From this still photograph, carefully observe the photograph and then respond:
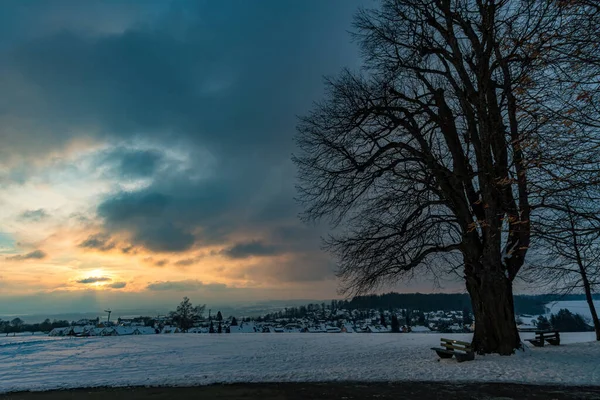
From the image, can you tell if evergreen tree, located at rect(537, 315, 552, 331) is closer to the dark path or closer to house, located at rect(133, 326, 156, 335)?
the dark path

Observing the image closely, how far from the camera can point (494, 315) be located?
1327 centimetres

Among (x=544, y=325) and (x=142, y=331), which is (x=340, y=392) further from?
(x=142, y=331)

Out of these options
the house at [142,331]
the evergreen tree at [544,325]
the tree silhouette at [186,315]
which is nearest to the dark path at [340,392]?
the evergreen tree at [544,325]

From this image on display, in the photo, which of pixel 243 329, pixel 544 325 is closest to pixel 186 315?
pixel 243 329

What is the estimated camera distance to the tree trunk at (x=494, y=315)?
13.0 metres

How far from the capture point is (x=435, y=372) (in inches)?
413

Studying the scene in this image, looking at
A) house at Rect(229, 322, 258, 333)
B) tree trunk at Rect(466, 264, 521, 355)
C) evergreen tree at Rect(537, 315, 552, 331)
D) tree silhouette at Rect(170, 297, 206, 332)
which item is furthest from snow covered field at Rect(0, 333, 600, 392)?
tree silhouette at Rect(170, 297, 206, 332)

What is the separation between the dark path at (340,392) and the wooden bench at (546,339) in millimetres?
10240

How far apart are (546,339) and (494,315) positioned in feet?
23.6

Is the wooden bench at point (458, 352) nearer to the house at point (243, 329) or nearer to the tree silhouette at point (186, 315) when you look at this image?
the house at point (243, 329)

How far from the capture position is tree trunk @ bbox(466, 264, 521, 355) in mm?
13008

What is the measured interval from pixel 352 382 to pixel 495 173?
884 cm

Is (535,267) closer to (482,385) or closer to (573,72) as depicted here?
(482,385)

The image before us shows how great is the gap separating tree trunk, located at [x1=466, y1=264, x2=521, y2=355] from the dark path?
4.71 metres
